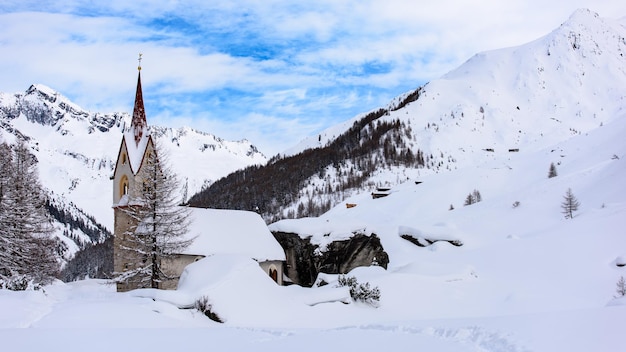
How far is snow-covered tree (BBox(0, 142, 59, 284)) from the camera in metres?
32.7

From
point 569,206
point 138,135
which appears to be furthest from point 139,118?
point 569,206

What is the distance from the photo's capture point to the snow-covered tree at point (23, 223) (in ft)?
107

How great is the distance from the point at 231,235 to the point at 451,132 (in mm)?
127968

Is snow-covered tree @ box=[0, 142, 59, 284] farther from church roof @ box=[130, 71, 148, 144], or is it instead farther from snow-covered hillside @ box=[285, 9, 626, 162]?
snow-covered hillside @ box=[285, 9, 626, 162]

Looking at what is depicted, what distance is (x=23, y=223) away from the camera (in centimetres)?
3472

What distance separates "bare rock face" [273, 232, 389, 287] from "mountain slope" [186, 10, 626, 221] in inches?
3335

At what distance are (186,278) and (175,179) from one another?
7.84 metres

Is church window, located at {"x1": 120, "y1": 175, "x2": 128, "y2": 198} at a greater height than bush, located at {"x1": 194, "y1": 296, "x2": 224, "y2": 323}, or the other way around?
church window, located at {"x1": 120, "y1": 175, "x2": 128, "y2": 198}

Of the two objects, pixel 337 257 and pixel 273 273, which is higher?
pixel 337 257

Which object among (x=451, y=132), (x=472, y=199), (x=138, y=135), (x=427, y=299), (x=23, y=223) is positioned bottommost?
(x=427, y=299)

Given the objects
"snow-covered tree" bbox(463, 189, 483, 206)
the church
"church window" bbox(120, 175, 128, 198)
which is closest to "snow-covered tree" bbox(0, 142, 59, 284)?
the church

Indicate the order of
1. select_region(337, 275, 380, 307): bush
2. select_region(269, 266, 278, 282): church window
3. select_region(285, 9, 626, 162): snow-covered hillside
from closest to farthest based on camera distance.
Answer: select_region(337, 275, 380, 307): bush, select_region(269, 266, 278, 282): church window, select_region(285, 9, 626, 162): snow-covered hillside

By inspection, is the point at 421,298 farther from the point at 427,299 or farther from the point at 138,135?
the point at 138,135

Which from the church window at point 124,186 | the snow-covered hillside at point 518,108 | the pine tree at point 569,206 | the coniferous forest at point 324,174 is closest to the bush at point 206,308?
the church window at point 124,186
